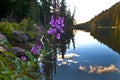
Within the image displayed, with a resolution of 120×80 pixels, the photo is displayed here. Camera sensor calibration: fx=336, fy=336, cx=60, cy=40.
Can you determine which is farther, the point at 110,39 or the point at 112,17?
the point at 112,17

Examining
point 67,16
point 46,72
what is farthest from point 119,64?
point 67,16

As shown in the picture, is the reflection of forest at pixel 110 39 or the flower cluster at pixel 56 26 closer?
the flower cluster at pixel 56 26

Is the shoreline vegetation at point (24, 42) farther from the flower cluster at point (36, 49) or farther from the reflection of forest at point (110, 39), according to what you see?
the reflection of forest at point (110, 39)

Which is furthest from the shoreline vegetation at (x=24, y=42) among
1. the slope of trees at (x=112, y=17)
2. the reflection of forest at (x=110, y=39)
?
the slope of trees at (x=112, y=17)

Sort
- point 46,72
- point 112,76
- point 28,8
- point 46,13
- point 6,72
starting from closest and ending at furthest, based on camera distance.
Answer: point 6,72, point 46,72, point 112,76, point 28,8, point 46,13

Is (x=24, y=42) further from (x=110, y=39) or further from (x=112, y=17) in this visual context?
(x=112, y=17)

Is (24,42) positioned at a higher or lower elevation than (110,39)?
higher

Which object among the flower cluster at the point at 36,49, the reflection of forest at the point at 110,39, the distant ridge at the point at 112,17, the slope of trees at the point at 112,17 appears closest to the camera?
the flower cluster at the point at 36,49

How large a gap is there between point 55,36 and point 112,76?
8.83m

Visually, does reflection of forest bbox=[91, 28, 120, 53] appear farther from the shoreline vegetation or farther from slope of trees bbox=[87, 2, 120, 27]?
slope of trees bbox=[87, 2, 120, 27]

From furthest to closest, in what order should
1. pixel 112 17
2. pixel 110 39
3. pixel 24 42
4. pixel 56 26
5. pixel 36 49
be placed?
pixel 112 17 → pixel 110 39 → pixel 24 42 → pixel 36 49 → pixel 56 26

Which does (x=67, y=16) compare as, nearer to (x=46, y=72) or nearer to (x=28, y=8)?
(x=28, y=8)

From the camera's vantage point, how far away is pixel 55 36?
4.44m

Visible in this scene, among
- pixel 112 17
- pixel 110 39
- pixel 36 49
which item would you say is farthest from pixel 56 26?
pixel 112 17
